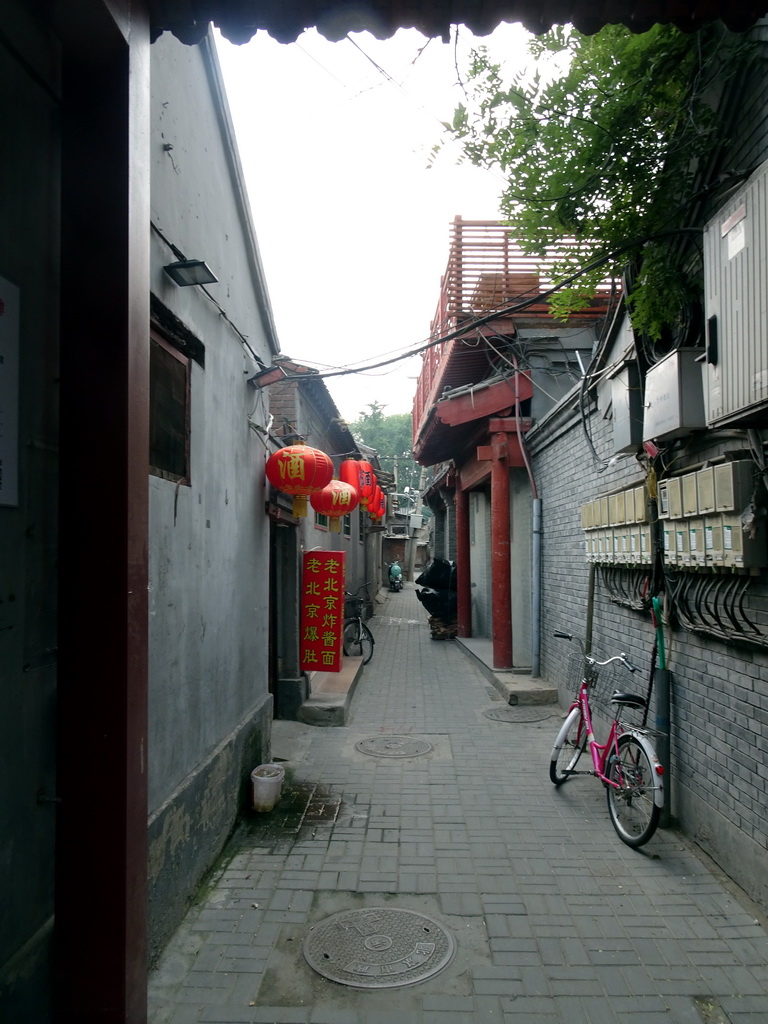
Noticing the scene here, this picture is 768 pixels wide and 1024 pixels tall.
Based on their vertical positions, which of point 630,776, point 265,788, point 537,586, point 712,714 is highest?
point 537,586

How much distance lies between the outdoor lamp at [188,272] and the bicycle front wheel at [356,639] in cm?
910

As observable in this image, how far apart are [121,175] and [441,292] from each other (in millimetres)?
9957

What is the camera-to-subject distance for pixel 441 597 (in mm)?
16328

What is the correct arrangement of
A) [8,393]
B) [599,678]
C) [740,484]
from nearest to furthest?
[8,393] < [740,484] < [599,678]

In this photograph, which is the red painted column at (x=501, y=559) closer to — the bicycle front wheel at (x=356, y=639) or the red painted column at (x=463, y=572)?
the bicycle front wheel at (x=356, y=639)

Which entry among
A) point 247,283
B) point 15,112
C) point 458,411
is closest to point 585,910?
point 15,112

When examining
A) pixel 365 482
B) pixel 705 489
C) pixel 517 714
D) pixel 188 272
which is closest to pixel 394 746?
pixel 517 714

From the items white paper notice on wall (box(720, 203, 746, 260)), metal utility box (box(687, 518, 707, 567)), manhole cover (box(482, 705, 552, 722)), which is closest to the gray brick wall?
metal utility box (box(687, 518, 707, 567))

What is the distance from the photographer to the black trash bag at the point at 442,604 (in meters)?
16.2

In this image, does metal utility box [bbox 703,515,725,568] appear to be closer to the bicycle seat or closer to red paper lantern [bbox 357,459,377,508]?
the bicycle seat

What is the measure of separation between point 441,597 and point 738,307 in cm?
1286

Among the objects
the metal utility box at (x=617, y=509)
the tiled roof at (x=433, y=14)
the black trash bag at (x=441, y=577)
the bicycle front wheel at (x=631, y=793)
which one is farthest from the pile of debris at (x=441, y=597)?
the tiled roof at (x=433, y=14)

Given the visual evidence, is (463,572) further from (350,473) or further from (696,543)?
(696,543)

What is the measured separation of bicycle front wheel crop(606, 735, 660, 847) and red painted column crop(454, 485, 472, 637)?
9905 millimetres
